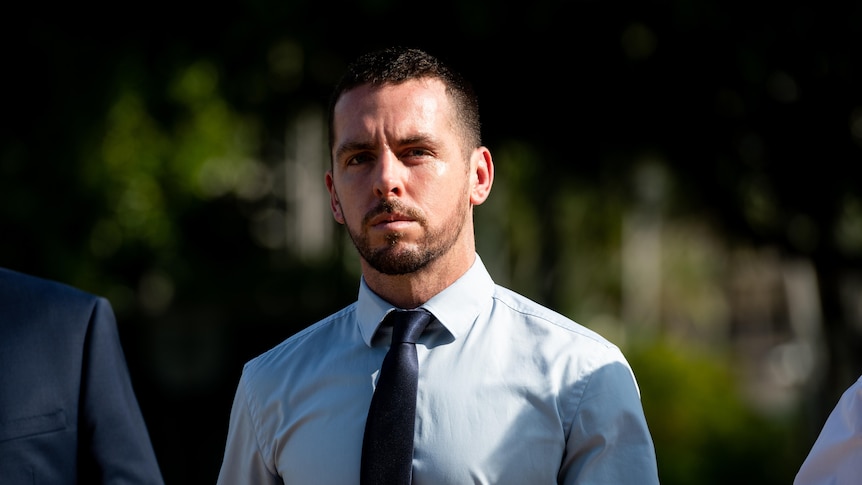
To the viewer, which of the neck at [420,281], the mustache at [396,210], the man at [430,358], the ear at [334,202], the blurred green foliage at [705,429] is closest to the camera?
the man at [430,358]

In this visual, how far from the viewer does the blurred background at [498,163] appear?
8.70m

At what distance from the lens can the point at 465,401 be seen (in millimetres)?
2902

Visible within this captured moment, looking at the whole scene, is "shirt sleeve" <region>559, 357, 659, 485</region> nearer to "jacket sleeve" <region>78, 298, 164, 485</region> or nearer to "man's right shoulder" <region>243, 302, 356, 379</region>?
"man's right shoulder" <region>243, 302, 356, 379</region>

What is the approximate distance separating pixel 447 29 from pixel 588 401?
6293 millimetres

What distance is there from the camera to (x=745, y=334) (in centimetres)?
4731

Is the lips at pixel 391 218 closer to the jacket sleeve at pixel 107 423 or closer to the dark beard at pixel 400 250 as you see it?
the dark beard at pixel 400 250

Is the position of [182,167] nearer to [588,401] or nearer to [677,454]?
[677,454]

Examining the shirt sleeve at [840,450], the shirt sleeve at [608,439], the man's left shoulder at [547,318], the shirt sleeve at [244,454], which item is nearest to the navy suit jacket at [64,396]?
the shirt sleeve at [244,454]

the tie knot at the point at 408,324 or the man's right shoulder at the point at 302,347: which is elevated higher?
the tie knot at the point at 408,324

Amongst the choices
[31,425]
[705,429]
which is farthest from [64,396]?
→ [705,429]

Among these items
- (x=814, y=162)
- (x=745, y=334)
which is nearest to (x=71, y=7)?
(x=814, y=162)

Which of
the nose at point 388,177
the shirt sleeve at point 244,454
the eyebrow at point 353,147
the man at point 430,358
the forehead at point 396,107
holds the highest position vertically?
the forehead at point 396,107

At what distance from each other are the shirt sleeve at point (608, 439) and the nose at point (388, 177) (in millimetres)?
656

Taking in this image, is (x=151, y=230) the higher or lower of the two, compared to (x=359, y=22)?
lower
